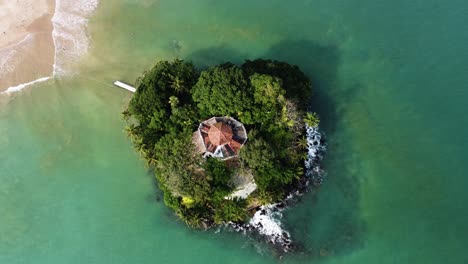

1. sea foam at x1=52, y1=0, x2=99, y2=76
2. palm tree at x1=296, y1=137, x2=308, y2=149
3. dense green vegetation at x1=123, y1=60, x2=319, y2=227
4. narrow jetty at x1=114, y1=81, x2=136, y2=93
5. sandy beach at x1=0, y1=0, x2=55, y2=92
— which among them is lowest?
sandy beach at x1=0, y1=0, x2=55, y2=92

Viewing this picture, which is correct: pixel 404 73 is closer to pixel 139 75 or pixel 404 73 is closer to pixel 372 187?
pixel 372 187

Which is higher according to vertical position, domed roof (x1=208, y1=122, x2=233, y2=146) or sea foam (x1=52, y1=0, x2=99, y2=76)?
domed roof (x1=208, y1=122, x2=233, y2=146)

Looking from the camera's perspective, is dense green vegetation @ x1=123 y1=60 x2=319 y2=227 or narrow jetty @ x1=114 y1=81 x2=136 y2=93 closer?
dense green vegetation @ x1=123 y1=60 x2=319 y2=227

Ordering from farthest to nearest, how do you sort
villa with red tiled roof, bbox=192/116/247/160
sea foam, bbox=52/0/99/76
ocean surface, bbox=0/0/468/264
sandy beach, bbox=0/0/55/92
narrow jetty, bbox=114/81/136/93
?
sea foam, bbox=52/0/99/76
sandy beach, bbox=0/0/55/92
narrow jetty, bbox=114/81/136/93
ocean surface, bbox=0/0/468/264
villa with red tiled roof, bbox=192/116/247/160

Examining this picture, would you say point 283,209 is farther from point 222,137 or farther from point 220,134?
point 220,134

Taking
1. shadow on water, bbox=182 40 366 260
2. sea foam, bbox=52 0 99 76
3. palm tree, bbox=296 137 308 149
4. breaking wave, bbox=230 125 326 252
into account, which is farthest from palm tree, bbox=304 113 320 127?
sea foam, bbox=52 0 99 76

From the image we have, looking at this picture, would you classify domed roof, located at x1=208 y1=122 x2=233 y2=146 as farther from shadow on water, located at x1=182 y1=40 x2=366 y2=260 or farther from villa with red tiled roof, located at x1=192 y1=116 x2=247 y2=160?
shadow on water, located at x1=182 y1=40 x2=366 y2=260
